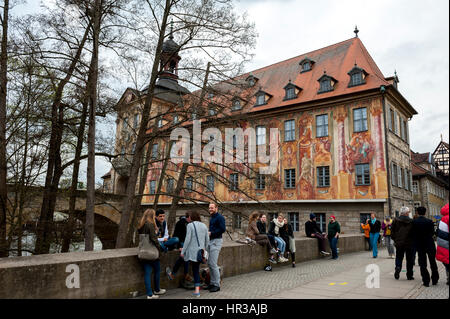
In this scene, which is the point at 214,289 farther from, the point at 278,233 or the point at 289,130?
the point at 289,130

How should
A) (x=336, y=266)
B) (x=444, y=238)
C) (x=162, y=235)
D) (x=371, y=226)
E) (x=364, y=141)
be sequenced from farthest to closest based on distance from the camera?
(x=364, y=141) → (x=371, y=226) → (x=336, y=266) → (x=162, y=235) → (x=444, y=238)

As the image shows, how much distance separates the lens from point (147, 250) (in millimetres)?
6133

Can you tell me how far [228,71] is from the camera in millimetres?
11820

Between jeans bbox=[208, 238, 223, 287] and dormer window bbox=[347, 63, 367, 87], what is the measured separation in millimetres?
21461

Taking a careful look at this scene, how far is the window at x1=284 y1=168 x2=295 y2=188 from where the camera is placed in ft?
88.1

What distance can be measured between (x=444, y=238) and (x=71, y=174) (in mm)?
12621

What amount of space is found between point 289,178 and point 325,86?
24.4 ft

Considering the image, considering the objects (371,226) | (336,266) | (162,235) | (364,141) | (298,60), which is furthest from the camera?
(298,60)

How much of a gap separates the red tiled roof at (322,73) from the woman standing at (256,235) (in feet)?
51.8

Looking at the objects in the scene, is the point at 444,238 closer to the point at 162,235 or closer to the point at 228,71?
the point at 162,235

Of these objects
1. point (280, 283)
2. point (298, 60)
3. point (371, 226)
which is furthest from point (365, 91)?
point (280, 283)

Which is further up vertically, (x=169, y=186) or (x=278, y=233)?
(x=169, y=186)

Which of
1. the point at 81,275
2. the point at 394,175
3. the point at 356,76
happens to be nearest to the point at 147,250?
the point at 81,275

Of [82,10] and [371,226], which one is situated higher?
[82,10]
